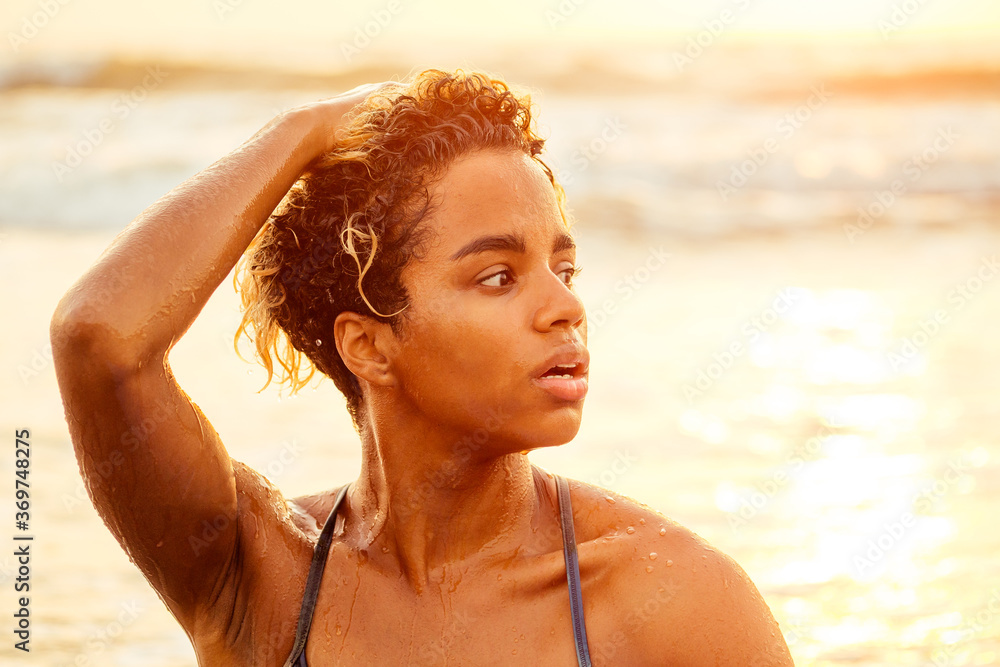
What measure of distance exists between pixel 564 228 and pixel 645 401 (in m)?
5.58

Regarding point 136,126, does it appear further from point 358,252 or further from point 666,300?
point 358,252

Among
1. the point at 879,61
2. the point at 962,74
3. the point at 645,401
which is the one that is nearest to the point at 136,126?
the point at 645,401

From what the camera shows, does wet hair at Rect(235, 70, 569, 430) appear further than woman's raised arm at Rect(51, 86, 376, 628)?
Yes

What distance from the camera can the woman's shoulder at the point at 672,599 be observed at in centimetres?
264

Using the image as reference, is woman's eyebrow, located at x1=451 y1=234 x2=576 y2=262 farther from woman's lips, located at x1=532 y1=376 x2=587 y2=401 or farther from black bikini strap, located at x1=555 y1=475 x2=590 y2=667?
black bikini strap, located at x1=555 y1=475 x2=590 y2=667

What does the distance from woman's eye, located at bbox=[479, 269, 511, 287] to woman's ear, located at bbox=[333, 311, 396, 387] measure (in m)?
0.28

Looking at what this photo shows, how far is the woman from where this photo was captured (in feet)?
8.75

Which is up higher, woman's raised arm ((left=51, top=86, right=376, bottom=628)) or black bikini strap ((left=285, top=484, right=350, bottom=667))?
woman's raised arm ((left=51, top=86, right=376, bottom=628))

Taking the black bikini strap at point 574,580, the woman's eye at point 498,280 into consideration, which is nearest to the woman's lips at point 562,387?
the woman's eye at point 498,280

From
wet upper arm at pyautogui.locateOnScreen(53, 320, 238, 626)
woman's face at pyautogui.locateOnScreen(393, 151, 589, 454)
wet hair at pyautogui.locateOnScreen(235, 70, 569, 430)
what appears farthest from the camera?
wet hair at pyautogui.locateOnScreen(235, 70, 569, 430)

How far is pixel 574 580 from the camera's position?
277 centimetres

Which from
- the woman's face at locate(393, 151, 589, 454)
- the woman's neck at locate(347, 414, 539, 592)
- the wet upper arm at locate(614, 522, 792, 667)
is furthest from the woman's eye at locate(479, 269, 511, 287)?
the wet upper arm at locate(614, 522, 792, 667)

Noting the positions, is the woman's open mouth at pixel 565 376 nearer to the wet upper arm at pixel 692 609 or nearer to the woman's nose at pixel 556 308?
the woman's nose at pixel 556 308

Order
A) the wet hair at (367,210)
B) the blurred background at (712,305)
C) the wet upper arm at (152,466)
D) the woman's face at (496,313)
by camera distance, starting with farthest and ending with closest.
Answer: the blurred background at (712,305)
the wet hair at (367,210)
the woman's face at (496,313)
the wet upper arm at (152,466)
